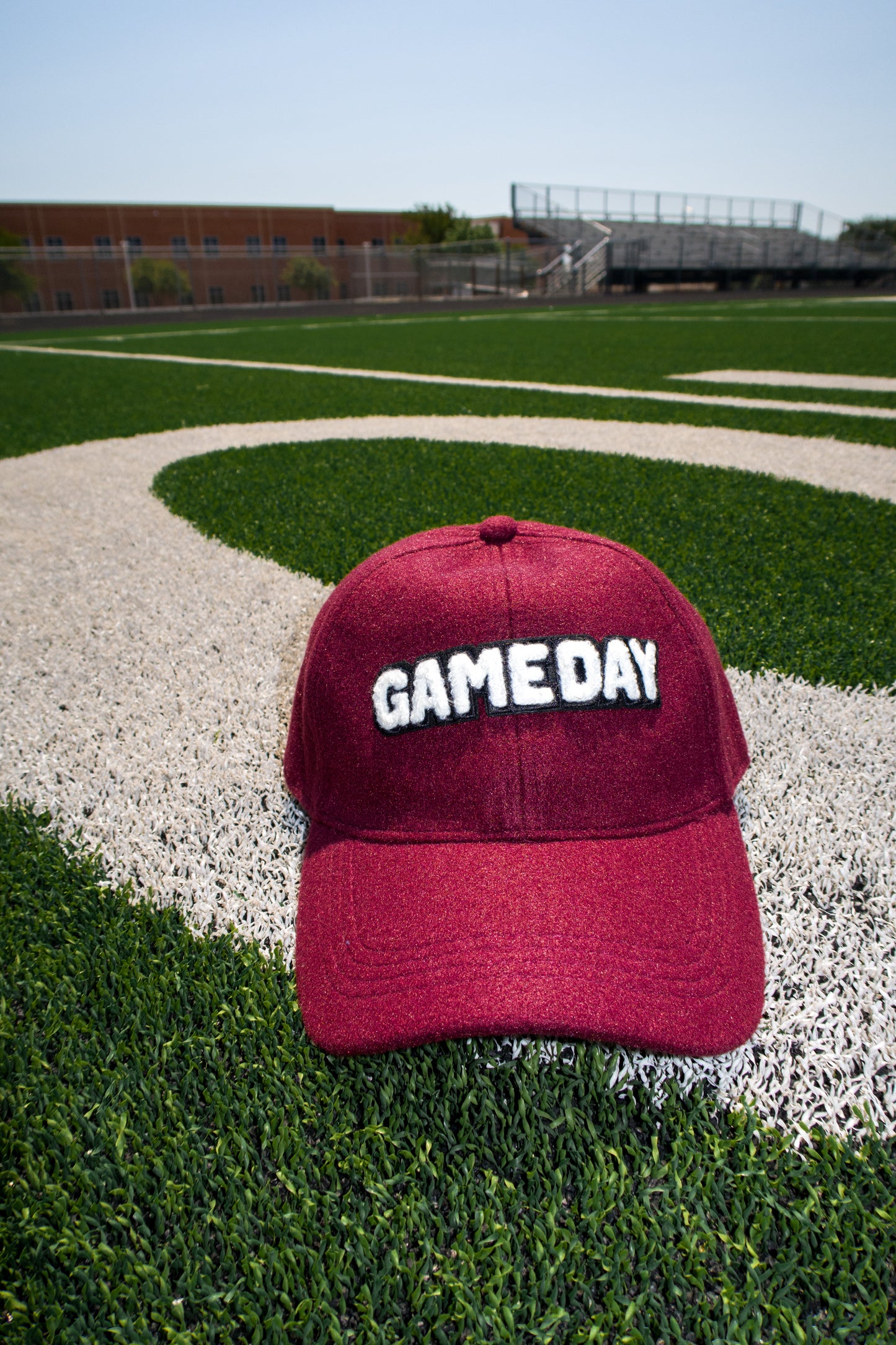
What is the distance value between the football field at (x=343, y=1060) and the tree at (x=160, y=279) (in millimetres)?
28581

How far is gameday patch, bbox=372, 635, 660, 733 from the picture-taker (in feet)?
3.45

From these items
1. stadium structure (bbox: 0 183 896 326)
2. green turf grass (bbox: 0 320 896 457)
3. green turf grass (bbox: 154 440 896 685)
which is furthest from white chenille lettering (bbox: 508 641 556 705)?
stadium structure (bbox: 0 183 896 326)

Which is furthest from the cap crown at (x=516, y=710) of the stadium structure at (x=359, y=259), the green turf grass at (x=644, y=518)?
the stadium structure at (x=359, y=259)

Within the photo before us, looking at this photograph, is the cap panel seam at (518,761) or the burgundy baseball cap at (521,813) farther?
the cap panel seam at (518,761)

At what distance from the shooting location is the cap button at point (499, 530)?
1.19 meters

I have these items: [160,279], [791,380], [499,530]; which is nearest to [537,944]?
[499,530]

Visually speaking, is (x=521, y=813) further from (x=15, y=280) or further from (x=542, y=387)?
(x=15, y=280)

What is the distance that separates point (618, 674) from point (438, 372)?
870cm

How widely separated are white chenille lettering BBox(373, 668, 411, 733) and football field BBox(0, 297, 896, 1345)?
1.45 feet

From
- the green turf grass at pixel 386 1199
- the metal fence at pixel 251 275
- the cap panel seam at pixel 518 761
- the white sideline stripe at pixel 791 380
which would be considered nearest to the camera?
the green turf grass at pixel 386 1199

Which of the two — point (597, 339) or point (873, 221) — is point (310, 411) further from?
point (873, 221)

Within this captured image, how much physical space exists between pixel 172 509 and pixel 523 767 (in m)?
3.29

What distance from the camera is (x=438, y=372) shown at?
9.17 metres

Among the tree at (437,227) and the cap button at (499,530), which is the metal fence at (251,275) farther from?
the cap button at (499,530)
